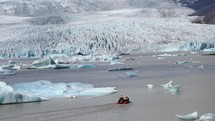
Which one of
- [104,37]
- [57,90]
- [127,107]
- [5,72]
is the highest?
[104,37]

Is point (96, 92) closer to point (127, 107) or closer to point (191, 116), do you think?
point (127, 107)

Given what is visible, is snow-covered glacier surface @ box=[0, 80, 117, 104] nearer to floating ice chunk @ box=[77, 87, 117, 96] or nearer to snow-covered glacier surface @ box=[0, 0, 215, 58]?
floating ice chunk @ box=[77, 87, 117, 96]

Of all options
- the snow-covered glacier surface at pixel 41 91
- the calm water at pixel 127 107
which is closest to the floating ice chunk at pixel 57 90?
the snow-covered glacier surface at pixel 41 91

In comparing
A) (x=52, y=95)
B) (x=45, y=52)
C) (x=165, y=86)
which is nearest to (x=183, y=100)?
(x=165, y=86)

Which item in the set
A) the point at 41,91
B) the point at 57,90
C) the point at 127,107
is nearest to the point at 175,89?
the point at 127,107

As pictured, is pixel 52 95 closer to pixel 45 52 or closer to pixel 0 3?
pixel 45 52

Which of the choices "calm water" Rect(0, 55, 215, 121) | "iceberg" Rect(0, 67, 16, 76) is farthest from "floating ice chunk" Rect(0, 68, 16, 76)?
"calm water" Rect(0, 55, 215, 121)

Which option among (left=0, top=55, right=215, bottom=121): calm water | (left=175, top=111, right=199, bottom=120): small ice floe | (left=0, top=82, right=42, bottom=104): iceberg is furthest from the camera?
(left=0, top=82, right=42, bottom=104): iceberg

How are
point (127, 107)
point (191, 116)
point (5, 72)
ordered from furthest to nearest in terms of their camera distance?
point (5, 72) < point (127, 107) < point (191, 116)
